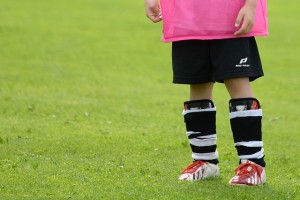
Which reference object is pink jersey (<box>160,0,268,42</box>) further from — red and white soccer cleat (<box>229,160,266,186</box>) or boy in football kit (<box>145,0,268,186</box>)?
red and white soccer cleat (<box>229,160,266,186</box>)

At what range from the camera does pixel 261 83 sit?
1483 cm

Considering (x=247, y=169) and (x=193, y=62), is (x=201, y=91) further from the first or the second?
(x=247, y=169)

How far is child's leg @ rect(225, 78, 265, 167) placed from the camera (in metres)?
5.88

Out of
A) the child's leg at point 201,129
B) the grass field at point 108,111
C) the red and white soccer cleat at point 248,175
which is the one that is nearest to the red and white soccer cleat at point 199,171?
the child's leg at point 201,129

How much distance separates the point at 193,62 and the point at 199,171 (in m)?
0.77

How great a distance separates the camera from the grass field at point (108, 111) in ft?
19.6

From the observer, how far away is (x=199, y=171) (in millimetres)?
6184

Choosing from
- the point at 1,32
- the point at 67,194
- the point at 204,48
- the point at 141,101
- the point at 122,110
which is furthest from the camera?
the point at 1,32

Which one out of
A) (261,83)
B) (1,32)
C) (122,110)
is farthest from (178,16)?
(1,32)

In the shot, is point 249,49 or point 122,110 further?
point 122,110

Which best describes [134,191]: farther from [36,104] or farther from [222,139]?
[36,104]

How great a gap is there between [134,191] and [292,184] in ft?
3.98

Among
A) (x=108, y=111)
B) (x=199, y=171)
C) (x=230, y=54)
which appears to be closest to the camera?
(x=230, y=54)

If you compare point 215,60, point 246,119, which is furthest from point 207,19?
point 246,119
